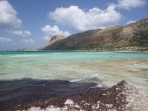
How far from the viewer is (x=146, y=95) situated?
39.6ft

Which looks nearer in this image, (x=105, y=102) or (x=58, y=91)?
(x=105, y=102)

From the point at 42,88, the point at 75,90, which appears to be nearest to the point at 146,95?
the point at 75,90

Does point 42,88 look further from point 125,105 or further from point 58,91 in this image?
point 125,105

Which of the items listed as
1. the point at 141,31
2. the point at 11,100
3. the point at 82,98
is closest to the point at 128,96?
the point at 82,98

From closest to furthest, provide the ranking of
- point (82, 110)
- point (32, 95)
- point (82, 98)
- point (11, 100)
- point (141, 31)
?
point (82, 110), point (82, 98), point (11, 100), point (32, 95), point (141, 31)

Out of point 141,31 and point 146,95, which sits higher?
point 141,31

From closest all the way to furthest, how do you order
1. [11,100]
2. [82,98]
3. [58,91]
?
[82,98]
[11,100]
[58,91]

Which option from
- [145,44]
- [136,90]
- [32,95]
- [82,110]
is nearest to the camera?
[82,110]

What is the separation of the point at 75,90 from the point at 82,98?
5.03 metres

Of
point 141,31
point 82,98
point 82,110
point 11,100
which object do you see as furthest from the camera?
point 141,31

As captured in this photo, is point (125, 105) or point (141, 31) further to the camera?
point (141, 31)

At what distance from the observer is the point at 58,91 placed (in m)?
16.3

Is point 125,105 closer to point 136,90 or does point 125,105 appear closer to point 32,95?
point 136,90

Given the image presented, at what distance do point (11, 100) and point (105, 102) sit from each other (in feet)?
18.9
